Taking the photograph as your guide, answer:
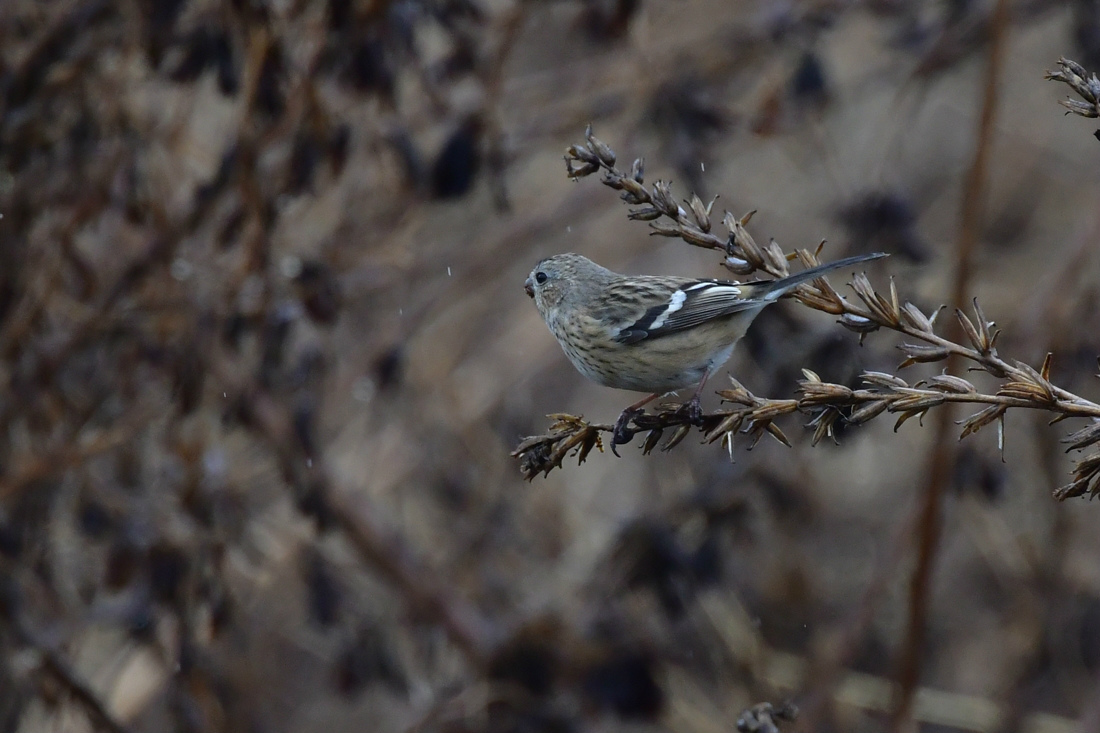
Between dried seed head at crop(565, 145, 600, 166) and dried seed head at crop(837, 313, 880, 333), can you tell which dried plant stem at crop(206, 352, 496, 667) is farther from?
dried seed head at crop(837, 313, 880, 333)

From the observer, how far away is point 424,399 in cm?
769

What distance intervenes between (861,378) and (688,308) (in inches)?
66.0

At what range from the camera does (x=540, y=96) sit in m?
7.26

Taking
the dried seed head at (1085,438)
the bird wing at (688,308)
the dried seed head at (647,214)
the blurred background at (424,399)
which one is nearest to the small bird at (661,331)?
Answer: the bird wing at (688,308)

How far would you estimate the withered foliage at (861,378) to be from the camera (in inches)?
93.8

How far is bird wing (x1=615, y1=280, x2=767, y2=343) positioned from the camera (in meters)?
3.96

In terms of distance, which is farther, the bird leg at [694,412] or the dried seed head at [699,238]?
the bird leg at [694,412]

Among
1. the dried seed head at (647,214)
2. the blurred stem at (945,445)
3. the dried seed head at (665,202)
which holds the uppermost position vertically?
the dried seed head at (665,202)

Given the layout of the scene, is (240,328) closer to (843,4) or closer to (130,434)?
(130,434)

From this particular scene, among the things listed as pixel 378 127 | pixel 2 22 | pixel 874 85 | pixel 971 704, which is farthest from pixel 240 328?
pixel 874 85

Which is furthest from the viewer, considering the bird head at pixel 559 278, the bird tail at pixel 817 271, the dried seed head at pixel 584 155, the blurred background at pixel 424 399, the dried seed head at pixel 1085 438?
the blurred background at pixel 424 399

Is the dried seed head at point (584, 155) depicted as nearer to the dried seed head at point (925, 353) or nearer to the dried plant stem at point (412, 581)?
the dried seed head at point (925, 353)

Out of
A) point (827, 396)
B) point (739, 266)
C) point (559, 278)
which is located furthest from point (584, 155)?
point (559, 278)

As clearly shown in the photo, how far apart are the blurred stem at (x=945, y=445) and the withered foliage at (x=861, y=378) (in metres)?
2.39
